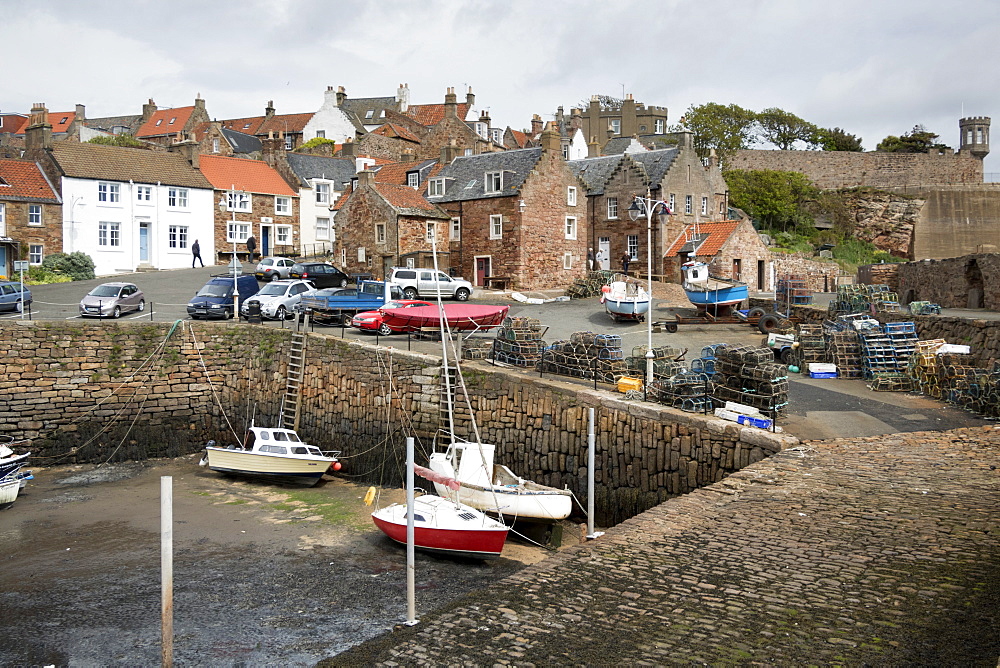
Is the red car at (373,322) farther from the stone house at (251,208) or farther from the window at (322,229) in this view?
the window at (322,229)

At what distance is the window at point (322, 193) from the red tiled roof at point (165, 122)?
34568mm

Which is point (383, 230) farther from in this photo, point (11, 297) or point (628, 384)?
point (628, 384)

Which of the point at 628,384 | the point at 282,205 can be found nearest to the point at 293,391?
the point at 628,384

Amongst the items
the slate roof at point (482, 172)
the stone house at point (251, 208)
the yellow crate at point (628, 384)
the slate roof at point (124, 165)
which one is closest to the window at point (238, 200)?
the stone house at point (251, 208)

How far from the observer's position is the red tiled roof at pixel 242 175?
48719 millimetres

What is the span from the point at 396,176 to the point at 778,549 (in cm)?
4492

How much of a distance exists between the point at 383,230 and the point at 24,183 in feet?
58.7

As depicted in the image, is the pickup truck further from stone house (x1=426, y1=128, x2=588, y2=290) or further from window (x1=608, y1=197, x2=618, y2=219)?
window (x1=608, y1=197, x2=618, y2=219)

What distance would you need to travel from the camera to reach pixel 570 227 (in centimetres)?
4253

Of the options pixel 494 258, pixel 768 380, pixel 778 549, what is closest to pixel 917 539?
pixel 778 549

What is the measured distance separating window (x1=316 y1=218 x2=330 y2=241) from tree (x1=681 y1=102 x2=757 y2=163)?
27.0 meters

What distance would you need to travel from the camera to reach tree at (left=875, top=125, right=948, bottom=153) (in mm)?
66625

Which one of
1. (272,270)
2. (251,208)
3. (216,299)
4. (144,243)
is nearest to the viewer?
(216,299)

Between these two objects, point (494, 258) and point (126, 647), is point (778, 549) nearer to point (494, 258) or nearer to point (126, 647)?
point (126, 647)
